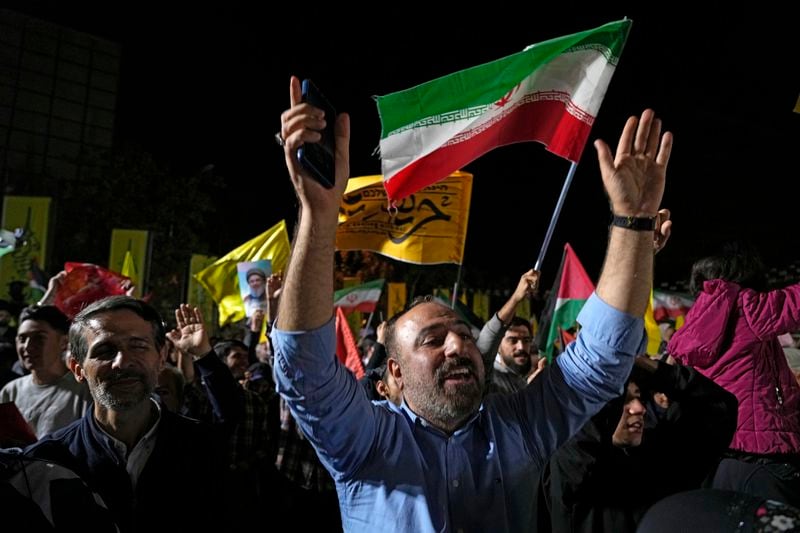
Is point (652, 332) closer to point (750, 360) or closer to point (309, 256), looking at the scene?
point (750, 360)

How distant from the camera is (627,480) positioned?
3535 millimetres

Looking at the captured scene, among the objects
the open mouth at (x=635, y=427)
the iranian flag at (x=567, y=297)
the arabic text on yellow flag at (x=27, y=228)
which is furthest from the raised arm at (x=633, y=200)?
the arabic text on yellow flag at (x=27, y=228)

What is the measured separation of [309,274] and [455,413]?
0.69m

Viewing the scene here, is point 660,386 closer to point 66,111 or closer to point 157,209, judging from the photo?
point 157,209

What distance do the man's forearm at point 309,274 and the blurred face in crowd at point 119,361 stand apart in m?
1.13

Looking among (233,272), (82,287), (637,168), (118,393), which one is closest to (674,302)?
(233,272)

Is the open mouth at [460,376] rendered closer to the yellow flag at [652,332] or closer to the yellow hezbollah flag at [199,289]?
the yellow flag at [652,332]

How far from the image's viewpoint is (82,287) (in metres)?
6.45

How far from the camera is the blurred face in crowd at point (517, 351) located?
19.9 feet

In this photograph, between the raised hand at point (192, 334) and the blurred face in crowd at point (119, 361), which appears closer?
the blurred face in crowd at point (119, 361)

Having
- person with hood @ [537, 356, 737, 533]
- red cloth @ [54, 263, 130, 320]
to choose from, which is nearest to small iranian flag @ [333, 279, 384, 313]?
red cloth @ [54, 263, 130, 320]

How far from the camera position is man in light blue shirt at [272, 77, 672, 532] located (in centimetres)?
221

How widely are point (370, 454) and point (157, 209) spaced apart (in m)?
19.0

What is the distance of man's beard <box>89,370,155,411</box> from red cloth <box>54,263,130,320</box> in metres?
3.31
